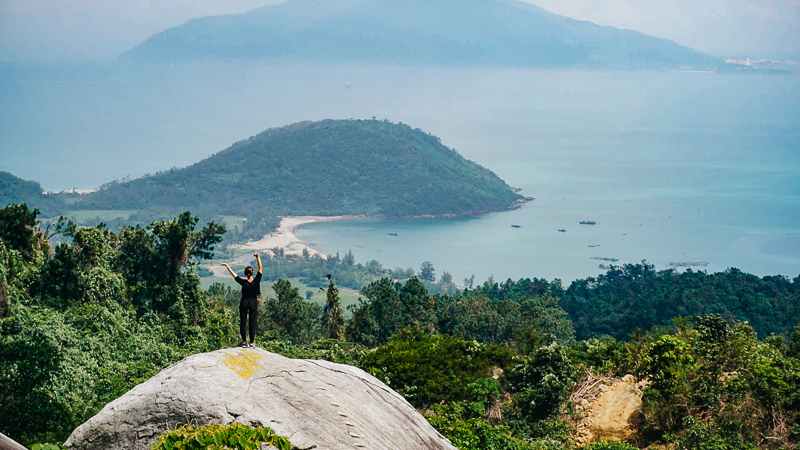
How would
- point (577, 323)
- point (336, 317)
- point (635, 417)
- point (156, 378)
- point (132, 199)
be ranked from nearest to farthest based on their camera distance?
point (156, 378) → point (635, 417) → point (336, 317) → point (577, 323) → point (132, 199)

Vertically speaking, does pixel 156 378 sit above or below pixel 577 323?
above

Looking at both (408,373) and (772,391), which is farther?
(408,373)

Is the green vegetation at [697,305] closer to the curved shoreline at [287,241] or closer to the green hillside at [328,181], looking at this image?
the curved shoreline at [287,241]

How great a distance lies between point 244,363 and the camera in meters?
9.38

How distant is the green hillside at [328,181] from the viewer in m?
164

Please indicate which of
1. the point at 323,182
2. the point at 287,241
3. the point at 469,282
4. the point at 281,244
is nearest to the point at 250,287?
the point at 469,282

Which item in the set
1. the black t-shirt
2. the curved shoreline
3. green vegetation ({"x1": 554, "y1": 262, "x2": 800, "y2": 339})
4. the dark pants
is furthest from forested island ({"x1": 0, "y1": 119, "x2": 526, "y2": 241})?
the black t-shirt

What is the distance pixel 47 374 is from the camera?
1574 centimetres

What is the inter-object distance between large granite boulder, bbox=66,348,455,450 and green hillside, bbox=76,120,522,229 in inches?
5928

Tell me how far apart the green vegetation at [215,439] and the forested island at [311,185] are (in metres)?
146

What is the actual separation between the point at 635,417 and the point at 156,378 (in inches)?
463

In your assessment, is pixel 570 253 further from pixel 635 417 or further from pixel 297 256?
pixel 635 417

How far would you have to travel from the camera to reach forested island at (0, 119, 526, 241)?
528 ft

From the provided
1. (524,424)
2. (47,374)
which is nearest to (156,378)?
(47,374)
